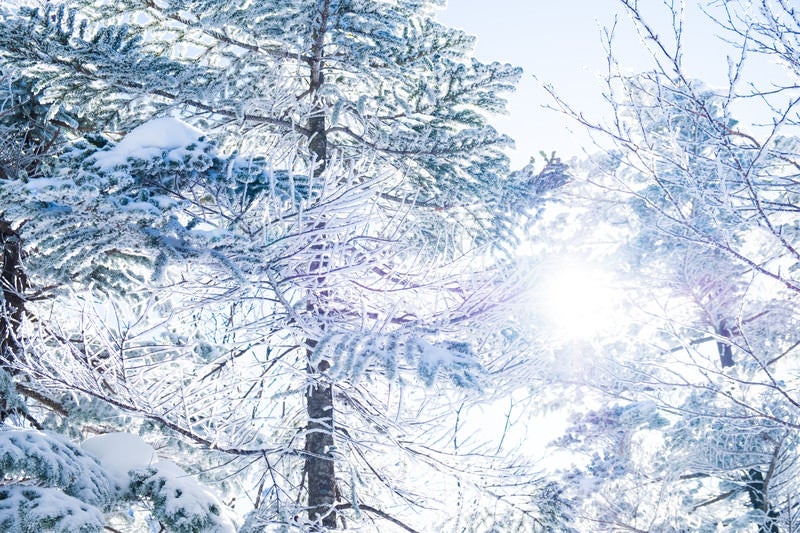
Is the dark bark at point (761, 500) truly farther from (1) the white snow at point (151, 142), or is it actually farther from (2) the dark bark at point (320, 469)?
(1) the white snow at point (151, 142)

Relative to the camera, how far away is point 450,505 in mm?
5188

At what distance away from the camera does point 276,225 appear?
3.40 m

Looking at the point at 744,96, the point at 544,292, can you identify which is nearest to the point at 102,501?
the point at 544,292

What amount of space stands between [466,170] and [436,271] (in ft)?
6.91

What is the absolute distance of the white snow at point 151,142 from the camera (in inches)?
128

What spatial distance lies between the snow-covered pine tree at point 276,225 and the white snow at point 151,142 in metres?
0.02

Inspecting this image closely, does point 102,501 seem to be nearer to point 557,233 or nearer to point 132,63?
point 132,63

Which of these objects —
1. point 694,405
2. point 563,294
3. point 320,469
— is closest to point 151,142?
point 563,294

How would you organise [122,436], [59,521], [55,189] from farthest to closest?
[122,436] < [59,521] < [55,189]

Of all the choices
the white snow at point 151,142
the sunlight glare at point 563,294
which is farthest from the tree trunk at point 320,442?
the sunlight glare at point 563,294

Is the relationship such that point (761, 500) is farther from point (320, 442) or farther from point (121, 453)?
point (121, 453)

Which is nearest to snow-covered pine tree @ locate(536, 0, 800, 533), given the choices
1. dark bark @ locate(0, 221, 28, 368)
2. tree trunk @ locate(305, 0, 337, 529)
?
tree trunk @ locate(305, 0, 337, 529)

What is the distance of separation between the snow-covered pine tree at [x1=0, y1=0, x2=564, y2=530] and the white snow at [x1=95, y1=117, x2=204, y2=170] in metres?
0.02

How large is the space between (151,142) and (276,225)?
95 cm
